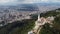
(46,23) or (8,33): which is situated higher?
(46,23)

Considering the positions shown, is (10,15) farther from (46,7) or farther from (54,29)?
(54,29)

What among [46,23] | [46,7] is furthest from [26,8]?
[46,23]

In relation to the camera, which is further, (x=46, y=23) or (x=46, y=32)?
(x=46, y=23)

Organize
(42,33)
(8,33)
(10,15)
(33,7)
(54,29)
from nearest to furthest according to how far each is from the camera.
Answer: (42,33) < (54,29) < (8,33) < (10,15) < (33,7)

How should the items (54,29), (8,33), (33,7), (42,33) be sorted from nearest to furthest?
(42,33) < (54,29) < (8,33) < (33,7)

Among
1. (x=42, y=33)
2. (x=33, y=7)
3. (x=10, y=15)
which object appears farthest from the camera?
(x=33, y=7)

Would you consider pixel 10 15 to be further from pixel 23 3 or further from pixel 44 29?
pixel 44 29

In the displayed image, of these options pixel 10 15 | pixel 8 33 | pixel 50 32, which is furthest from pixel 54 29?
pixel 10 15

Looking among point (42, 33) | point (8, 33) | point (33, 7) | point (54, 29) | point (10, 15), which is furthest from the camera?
point (33, 7)

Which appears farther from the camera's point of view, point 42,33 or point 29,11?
point 29,11
